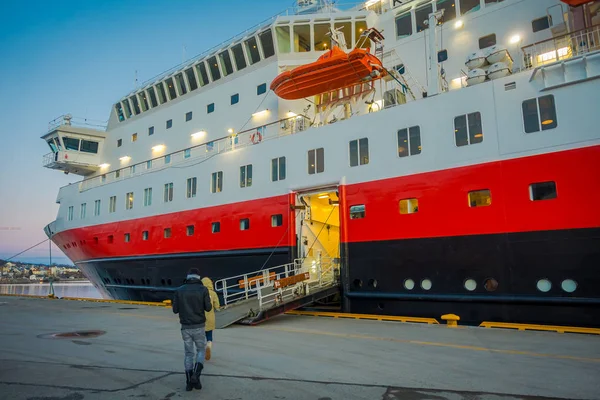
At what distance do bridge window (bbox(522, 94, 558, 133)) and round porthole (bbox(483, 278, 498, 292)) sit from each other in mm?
3309

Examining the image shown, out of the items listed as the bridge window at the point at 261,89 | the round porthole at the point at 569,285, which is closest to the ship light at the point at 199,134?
the bridge window at the point at 261,89

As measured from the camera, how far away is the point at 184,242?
15.0m

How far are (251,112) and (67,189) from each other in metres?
11.8

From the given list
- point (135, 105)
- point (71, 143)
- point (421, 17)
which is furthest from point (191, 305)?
point (71, 143)

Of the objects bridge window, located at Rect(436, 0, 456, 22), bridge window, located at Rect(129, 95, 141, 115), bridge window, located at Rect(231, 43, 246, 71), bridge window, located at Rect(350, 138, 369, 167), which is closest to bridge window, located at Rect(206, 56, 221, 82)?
bridge window, located at Rect(231, 43, 246, 71)

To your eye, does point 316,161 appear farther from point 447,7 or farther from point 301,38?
point 447,7

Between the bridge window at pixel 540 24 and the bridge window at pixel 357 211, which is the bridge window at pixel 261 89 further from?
the bridge window at pixel 540 24

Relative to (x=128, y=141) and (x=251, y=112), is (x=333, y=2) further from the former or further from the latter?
(x=128, y=141)

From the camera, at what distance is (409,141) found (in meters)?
10.6

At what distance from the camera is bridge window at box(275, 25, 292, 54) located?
619 inches

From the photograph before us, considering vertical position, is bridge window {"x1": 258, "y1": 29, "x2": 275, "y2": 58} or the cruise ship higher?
bridge window {"x1": 258, "y1": 29, "x2": 275, "y2": 58}

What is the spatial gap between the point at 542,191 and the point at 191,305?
25.0 ft

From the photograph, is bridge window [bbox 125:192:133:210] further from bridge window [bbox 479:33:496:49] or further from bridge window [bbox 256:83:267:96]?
bridge window [bbox 479:33:496:49]

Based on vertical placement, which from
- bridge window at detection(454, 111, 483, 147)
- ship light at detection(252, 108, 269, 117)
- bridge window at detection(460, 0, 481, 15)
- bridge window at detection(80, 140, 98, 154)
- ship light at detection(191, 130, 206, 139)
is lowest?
bridge window at detection(454, 111, 483, 147)
